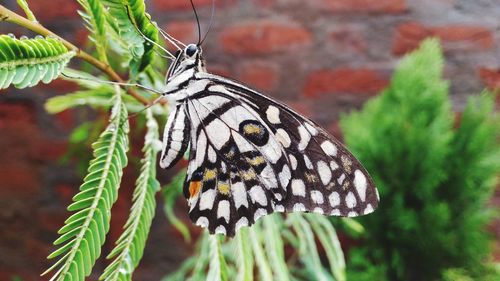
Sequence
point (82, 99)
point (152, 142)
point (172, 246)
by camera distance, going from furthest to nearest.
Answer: point (172, 246)
point (82, 99)
point (152, 142)

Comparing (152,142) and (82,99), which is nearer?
(152,142)

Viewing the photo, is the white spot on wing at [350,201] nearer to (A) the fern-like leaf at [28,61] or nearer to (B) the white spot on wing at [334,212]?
(B) the white spot on wing at [334,212]

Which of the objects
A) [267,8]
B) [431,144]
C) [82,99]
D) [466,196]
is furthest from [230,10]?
[466,196]

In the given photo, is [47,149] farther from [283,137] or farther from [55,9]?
[283,137]

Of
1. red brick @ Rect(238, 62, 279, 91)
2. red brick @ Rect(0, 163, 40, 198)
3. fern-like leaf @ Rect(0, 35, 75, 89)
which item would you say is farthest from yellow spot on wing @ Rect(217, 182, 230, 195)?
red brick @ Rect(0, 163, 40, 198)

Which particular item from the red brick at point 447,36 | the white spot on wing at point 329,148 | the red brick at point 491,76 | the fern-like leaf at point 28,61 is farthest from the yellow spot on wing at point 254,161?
the red brick at point 491,76

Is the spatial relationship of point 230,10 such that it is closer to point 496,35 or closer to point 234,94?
point 234,94

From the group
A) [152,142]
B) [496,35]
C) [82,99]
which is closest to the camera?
[152,142]
